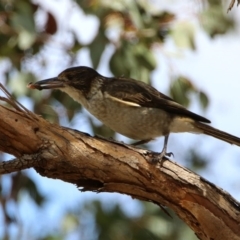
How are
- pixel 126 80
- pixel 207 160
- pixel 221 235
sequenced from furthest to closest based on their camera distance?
pixel 207 160 < pixel 126 80 < pixel 221 235

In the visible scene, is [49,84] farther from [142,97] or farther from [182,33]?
[182,33]

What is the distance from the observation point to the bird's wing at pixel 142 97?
5.30m

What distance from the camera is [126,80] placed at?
18.2 feet

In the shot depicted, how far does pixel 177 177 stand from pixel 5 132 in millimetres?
980

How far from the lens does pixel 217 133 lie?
206 inches

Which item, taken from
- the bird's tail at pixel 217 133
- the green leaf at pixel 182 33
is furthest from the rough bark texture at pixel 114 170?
the green leaf at pixel 182 33

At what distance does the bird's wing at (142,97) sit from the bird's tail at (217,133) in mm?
76

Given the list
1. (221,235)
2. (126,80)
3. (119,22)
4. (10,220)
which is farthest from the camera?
(10,220)

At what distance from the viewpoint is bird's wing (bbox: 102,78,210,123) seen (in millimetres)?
5301

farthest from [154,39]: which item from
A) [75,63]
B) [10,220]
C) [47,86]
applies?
[10,220]

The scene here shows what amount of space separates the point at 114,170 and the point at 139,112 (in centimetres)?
121

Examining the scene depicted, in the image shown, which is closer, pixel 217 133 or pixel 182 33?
pixel 217 133

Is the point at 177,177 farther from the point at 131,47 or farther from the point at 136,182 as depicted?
the point at 131,47

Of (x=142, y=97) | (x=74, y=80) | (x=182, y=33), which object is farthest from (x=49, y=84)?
(x=182, y=33)
